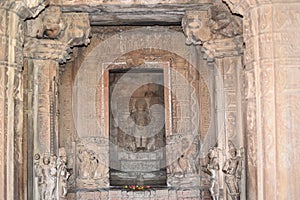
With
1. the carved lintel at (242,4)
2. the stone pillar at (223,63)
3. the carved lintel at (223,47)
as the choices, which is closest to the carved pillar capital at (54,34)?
the stone pillar at (223,63)

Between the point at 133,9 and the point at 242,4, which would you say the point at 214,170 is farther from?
the point at 242,4

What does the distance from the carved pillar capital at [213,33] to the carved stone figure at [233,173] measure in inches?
68.8

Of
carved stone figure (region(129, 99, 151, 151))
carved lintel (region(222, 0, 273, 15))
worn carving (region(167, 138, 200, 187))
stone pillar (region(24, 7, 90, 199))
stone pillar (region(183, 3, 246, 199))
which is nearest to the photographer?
carved lintel (region(222, 0, 273, 15))

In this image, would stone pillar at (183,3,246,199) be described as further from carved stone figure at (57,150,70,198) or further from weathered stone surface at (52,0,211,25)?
carved stone figure at (57,150,70,198)

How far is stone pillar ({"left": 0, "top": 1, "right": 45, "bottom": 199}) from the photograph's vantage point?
5.26m

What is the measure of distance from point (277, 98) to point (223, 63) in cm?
283

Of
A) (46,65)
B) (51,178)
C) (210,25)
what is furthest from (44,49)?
(210,25)

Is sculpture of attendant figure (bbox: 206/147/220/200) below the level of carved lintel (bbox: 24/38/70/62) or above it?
below

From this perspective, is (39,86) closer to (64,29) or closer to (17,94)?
(64,29)

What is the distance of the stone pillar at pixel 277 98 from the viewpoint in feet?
16.4

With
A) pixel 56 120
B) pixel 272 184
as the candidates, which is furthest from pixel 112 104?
pixel 272 184

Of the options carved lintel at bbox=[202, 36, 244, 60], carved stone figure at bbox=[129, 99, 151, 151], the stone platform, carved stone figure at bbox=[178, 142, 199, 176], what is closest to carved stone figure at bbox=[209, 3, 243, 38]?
carved lintel at bbox=[202, 36, 244, 60]

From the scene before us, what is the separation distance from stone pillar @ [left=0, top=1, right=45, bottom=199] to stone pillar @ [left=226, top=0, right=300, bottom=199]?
2.92 metres

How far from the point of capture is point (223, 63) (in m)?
7.79
